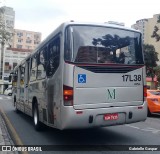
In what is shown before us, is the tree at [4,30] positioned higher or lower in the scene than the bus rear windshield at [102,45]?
higher

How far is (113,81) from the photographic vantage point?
26.1 ft

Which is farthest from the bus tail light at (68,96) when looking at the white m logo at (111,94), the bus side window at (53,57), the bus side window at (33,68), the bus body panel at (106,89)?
the bus side window at (33,68)

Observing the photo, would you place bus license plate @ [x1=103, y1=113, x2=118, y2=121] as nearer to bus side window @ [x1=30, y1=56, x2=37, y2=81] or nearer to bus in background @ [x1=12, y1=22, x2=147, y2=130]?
bus in background @ [x1=12, y1=22, x2=147, y2=130]

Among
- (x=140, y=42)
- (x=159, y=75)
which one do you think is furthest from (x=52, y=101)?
(x=159, y=75)

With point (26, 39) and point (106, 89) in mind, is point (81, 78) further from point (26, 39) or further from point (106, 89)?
point (26, 39)

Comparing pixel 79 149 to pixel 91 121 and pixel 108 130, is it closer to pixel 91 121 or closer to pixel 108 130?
pixel 91 121

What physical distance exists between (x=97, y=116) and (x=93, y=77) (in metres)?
0.96

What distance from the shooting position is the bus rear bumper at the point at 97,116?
7.32 m

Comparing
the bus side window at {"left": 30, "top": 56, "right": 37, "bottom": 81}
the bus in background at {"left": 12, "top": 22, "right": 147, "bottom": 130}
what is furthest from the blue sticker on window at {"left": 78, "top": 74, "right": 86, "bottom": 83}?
the bus side window at {"left": 30, "top": 56, "right": 37, "bottom": 81}

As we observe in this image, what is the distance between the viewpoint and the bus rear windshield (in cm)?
765

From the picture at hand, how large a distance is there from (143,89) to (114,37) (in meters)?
1.63

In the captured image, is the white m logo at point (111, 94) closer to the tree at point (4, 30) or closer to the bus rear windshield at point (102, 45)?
the bus rear windshield at point (102, 45)

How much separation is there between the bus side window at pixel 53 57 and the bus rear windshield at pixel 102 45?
569mm

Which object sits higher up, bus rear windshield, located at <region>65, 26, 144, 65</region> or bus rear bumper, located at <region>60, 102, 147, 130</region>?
bus rear windshield, located at <region>65, 26, 144, 65</region>
